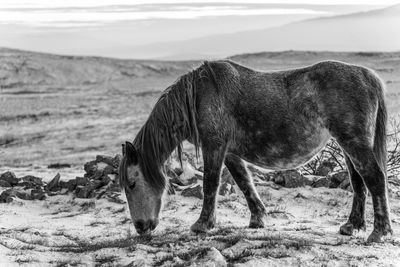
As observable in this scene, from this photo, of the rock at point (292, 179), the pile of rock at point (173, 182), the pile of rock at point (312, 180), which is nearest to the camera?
the pile of rock at point (173, 182)

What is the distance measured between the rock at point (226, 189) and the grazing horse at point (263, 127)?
3.69 m

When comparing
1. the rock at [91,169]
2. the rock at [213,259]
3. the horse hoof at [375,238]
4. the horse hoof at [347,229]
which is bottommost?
the rock at [91,169]

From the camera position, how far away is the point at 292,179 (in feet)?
41.5

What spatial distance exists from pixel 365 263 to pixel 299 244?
2.92 ft

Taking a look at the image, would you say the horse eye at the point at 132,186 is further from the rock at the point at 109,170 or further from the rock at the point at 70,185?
the rock at the point at 70,185

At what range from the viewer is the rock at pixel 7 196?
12.6 m

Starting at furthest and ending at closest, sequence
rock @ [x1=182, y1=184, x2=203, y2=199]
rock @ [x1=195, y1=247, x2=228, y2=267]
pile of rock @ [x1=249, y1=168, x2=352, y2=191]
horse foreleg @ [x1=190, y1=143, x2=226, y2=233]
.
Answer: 1. pile of rock @ [x1=249, y1=168, x2=352, y2=191]
2. rock @ [x1=182, y1=184, x2=203, y2=199]
3. horse foreleg @ [x1=190, y1=143, x2=226, y2=233]
4. rock @ [x1=195, y1=247, x2=228, y2=267]

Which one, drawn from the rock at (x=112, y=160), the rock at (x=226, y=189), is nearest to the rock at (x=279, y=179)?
the rock at (x=226, y=189)

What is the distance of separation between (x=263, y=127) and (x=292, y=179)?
5169 millimetres

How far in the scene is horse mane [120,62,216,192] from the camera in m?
7.86

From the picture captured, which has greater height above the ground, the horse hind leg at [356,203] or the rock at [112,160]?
the horse hind leg at [356,203]

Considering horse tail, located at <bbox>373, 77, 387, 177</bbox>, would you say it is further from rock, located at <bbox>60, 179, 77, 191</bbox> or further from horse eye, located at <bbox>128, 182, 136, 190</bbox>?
rock, located at <bbox>60, 179, 77, 191</bbox>

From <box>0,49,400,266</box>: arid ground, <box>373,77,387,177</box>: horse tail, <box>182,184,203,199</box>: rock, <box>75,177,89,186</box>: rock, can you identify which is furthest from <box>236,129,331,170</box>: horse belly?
<box>75,177,89,186</box>: rock

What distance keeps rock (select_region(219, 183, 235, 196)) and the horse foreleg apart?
12.0ft
